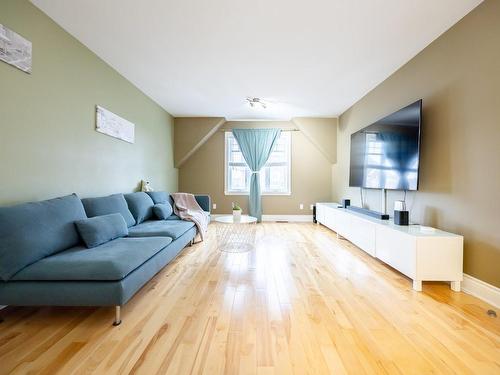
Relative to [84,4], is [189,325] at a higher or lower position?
lower

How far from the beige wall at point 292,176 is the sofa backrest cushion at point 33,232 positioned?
3.66m

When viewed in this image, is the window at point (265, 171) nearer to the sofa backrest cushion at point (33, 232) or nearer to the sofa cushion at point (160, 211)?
the sofa cushion at point (160, 211)

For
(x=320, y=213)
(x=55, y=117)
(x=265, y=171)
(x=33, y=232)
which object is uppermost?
(x=55, y=117)

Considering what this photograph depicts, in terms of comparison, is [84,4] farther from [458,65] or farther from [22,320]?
[458,65]

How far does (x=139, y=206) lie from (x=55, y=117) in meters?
1.33

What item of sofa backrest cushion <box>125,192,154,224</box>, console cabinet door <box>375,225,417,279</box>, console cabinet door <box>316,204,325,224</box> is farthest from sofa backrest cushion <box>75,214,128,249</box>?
console cabinet door <box>316,204,325,224</box>

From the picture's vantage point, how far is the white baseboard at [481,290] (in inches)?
69.6

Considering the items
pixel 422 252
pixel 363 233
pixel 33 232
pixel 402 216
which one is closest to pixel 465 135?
pixel 402 216

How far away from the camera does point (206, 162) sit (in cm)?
561

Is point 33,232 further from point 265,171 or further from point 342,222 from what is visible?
point 265,171

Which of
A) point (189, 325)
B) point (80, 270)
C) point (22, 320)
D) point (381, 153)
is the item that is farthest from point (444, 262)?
point (22, 320)

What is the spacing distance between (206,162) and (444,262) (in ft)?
15.5

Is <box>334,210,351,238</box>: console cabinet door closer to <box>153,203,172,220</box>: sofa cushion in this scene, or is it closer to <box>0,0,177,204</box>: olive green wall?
<box>153,203,172,220</box>: sofa cushion

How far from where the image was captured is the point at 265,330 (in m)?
1.47
